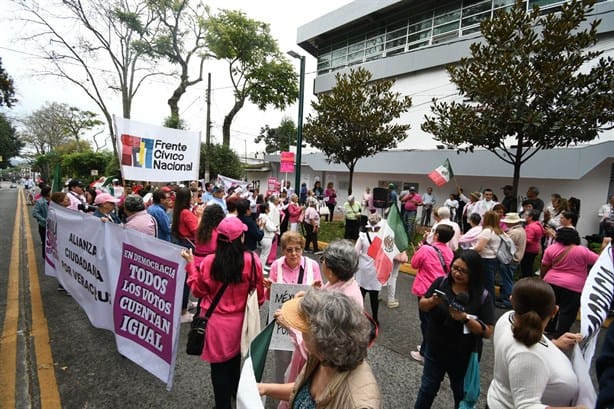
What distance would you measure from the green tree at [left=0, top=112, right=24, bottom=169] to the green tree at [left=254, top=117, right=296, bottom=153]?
115ft

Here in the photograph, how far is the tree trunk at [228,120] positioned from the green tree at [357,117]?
41.3 ft

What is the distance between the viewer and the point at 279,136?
55469mm

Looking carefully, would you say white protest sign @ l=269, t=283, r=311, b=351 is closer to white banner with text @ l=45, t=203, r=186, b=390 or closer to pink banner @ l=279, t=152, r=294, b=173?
white banner with text @ l=45, t=203, r=186, b=390

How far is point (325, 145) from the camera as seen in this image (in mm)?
12914

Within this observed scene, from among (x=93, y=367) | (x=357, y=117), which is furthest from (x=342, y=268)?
(x=357, y=117)

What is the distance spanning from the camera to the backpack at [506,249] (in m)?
5.19

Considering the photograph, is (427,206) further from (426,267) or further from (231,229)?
(231,229)

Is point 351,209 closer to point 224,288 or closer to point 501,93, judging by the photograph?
point 501,93

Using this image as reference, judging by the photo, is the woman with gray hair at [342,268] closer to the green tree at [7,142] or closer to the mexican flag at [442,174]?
the mexican flag at [442,174]

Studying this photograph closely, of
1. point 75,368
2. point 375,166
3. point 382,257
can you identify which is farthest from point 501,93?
point 375,166

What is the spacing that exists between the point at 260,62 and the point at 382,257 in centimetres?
2215

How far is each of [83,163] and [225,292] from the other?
3513cm

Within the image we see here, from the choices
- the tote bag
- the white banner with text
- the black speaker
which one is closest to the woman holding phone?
the tote bag

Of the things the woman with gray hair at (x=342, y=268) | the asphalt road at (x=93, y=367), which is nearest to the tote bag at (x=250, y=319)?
the woman with gray hair at (x=342, y=268)
